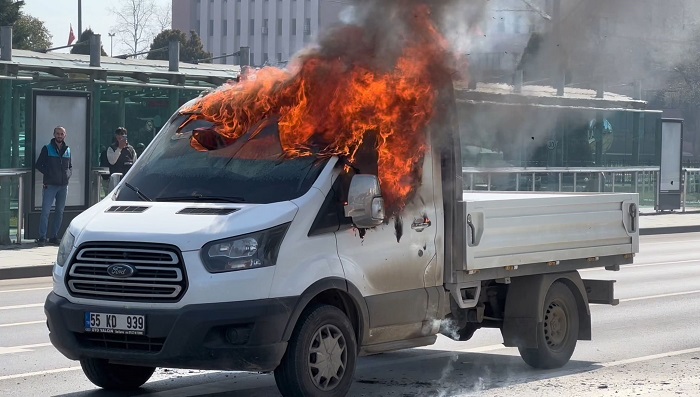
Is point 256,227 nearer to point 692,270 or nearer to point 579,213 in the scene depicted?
point 579,213

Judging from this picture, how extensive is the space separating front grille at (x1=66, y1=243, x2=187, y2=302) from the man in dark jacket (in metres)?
13.2

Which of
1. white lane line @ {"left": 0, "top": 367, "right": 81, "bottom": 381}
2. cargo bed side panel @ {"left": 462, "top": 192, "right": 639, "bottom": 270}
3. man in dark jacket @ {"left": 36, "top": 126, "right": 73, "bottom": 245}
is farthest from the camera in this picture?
man in dark jacket @ {"left": 36, "top": 126, "right": 73, "bottom": 245}

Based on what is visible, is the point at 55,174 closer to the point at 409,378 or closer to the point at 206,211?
the point at 409,378

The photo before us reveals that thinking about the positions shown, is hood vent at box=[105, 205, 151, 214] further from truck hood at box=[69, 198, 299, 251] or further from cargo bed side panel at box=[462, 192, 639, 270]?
cargo bed side panel at box=[462, 192, 639, 270]

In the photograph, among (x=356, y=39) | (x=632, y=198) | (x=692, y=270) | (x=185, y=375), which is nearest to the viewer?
(x=356, y=39)

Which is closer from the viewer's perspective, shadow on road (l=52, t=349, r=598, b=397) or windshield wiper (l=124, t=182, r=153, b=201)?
windshield wiper (l=124, t=182, r=153, b=201)

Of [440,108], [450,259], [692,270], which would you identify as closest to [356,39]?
[440,108]

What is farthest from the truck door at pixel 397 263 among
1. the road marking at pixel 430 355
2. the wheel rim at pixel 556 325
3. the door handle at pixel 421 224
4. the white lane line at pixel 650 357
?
the white lane line at pixel 650 357

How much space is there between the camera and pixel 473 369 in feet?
33.9

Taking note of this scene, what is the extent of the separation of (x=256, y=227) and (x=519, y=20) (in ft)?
15.9

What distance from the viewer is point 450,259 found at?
30.5 feet

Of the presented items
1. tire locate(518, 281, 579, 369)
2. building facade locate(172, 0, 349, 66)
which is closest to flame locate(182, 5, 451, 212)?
tire locate(518, 281, 579, 369)

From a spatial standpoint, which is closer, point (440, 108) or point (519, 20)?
point (440, 108)

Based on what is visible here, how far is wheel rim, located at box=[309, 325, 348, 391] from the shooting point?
8.17m
